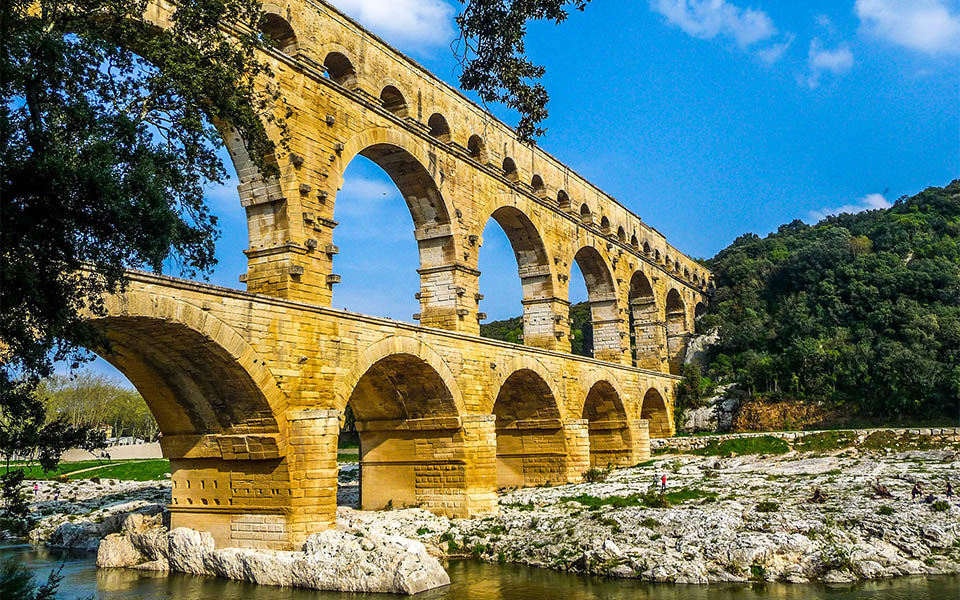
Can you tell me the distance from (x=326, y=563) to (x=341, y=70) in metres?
12.6

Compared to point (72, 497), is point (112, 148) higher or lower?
higher

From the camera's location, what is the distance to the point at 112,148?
9414mm

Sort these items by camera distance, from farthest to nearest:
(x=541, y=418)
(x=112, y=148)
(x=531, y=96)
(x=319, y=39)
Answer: (x=541, y=418), (x=319, y=39), (x=531, y=96), (x=112, y=148)

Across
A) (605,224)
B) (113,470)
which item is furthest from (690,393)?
(113,470)

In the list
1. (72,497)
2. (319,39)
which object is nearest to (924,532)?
(319,39)

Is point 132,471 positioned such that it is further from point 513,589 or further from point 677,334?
point 513,589

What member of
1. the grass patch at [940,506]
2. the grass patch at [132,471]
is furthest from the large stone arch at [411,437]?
the grass patch at [132,471]

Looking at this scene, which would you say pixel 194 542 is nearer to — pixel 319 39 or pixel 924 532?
pixel 319 39

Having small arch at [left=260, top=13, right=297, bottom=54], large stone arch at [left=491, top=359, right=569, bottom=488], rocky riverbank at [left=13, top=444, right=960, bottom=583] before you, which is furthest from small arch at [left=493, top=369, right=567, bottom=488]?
small arch at [left=260, top=13, right=297, bottom=54]

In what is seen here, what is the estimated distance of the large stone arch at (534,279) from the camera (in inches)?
1128

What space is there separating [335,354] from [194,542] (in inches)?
194

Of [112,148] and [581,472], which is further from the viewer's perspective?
[581,472]

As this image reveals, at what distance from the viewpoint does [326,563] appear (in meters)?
14.9

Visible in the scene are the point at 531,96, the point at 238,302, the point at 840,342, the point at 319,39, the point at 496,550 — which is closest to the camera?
the point at 531,96
